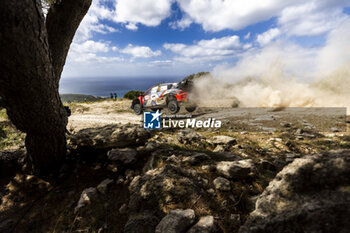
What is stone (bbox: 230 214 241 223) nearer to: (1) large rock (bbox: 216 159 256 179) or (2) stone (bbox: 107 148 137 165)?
(1) large rock (bbox: 216 159 256 179)

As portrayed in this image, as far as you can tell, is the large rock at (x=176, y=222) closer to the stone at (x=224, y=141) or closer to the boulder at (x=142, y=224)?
the boulder at (x=142, y=224)

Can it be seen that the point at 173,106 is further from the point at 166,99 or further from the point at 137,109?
the point at 137,109

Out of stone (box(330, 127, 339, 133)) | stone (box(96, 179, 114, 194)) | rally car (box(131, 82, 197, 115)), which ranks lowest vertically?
stone (box(96, 179, 114, 194))

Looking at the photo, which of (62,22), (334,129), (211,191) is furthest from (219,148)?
(334,129)

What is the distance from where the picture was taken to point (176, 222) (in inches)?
73.7

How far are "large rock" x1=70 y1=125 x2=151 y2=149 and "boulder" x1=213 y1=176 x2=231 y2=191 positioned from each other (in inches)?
98.3

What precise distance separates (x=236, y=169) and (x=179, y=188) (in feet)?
3.50

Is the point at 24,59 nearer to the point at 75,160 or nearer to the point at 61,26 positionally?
the point at 61,26

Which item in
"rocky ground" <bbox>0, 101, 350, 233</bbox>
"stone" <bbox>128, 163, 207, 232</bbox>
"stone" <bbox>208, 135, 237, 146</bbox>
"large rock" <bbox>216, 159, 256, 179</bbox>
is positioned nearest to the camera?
"rocky ground" <bbox>0, 101, 350, 233</bbox>

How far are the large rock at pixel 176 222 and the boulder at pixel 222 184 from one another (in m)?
0.70

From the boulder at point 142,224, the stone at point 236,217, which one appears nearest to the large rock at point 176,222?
the boulder at point 142,224

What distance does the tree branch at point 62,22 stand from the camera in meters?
2.98

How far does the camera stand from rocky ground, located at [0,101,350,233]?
158 centimetres

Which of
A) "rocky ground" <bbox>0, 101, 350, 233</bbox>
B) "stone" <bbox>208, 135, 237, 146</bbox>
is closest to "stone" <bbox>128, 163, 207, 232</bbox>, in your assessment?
"rocky ground" <bbox>0, 101, 350, 233</bbox>
